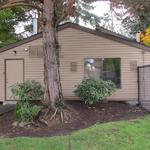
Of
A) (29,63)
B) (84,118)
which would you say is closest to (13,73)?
(29,63)

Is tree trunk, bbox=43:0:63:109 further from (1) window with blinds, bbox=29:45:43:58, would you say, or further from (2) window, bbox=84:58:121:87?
(1) window with blinds, bbox=29:45:43:58

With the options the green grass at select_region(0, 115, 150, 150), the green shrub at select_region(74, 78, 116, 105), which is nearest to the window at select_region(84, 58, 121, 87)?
the green shrub at select_region(74, 78, 116, 105)

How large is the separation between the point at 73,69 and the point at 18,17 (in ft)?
41.4

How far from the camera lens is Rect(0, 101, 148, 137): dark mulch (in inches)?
453

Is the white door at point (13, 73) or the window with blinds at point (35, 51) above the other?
the window with blinds at point (35, 51)

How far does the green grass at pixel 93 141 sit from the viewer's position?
30.6 ft

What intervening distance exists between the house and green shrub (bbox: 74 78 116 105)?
7.41 ft

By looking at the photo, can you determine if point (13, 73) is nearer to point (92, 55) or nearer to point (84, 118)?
point (92, 55)

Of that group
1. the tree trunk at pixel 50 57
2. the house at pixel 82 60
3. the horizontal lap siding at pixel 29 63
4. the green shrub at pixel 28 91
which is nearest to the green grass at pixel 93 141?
the tree trunk at pixel 50 57

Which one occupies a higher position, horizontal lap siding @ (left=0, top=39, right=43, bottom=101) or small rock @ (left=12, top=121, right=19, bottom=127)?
horizontal lap siding @ (left=0, top=39, right=43, bottom=101)

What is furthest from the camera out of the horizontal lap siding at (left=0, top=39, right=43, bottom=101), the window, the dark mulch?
the horizontal lap siding at (left=0, top=39, right=43, bottom=101)

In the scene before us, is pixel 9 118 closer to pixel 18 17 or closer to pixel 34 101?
pixel 34 101

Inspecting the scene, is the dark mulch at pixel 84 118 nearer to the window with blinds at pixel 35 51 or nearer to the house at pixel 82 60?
the house at pixel 82 60

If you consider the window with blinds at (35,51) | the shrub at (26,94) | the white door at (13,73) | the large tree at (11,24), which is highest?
the large tree at (11,24)
